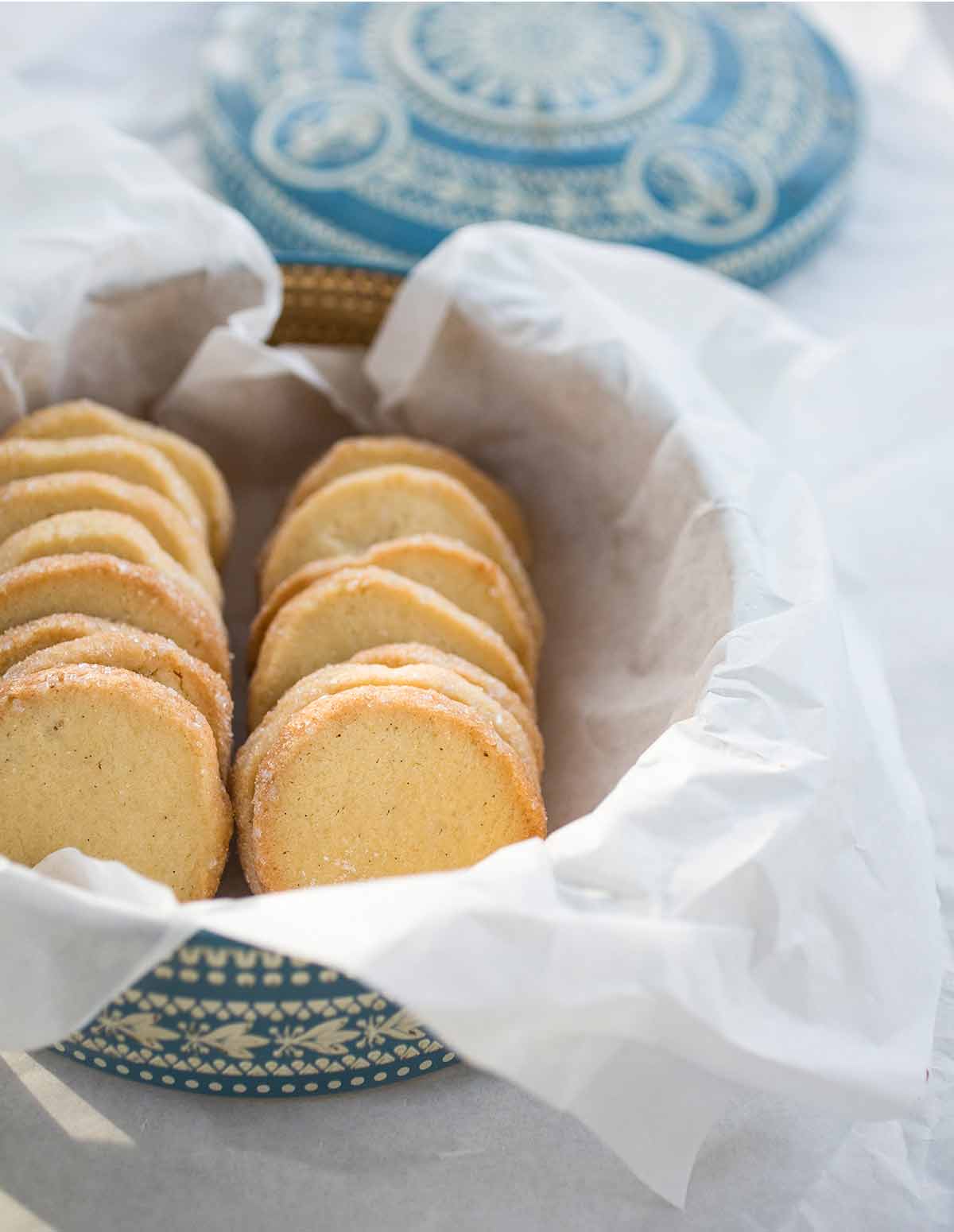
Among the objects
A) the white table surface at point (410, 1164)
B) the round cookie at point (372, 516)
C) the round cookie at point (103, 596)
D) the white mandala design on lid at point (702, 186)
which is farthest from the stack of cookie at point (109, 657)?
the white mandala design on lid at point (702, 186)

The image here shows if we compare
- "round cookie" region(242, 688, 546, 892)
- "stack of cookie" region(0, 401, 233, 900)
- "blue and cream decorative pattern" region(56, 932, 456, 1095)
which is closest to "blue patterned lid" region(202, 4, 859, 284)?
"stack of cookie" region(0, 401, 233, 900)

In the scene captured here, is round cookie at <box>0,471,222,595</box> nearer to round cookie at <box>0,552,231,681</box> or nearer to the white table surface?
round cookie at <box>0,552,231,681</box>

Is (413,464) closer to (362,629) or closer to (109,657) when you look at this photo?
(362,629)

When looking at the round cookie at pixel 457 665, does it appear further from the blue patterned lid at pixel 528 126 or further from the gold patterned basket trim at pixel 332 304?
the blue patterned lid at pixel 528 126

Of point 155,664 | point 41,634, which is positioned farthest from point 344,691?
point 41,634

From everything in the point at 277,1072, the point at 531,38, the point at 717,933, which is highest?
the point at 531,38

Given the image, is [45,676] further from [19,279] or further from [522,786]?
[19,279]

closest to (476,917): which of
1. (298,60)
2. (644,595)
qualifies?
(644,595)
